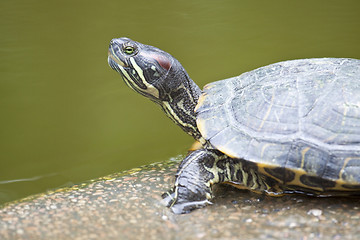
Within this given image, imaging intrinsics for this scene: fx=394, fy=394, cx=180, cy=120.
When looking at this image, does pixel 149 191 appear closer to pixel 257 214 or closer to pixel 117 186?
pixel 117 186

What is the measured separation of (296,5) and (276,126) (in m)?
6.32

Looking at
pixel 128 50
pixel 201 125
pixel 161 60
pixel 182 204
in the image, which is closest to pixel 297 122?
pixel 201 125

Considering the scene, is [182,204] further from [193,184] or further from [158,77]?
[158,77]

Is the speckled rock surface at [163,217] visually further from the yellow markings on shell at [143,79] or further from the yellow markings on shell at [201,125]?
the yellow markings on shell at [143,79]

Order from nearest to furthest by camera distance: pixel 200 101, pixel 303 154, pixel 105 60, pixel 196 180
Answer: pixel 303 154, pixel 196 180, pixel 200 101, pixel 105 60

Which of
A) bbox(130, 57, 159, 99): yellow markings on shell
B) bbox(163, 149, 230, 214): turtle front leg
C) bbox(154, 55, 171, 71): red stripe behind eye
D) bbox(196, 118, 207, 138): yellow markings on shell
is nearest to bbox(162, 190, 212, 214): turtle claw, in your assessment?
bbox(163, 149, 230, 214): turtle front leg

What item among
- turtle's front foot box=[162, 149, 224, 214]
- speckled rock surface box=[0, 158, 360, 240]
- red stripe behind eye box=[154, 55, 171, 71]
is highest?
red stripe behind eye box=[154, 55, 171, 71]

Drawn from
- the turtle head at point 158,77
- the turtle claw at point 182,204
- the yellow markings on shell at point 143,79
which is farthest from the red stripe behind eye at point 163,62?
the turtle claw at point 182,204

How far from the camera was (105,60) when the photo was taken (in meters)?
6.89

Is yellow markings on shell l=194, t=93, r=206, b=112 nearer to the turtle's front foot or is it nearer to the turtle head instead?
the turtle head

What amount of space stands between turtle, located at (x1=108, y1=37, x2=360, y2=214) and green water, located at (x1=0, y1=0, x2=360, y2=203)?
1356 millimetres

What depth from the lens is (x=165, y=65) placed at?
373cm

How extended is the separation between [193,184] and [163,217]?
0.37 metres

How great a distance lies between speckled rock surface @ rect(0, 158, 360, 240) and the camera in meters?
2.70
